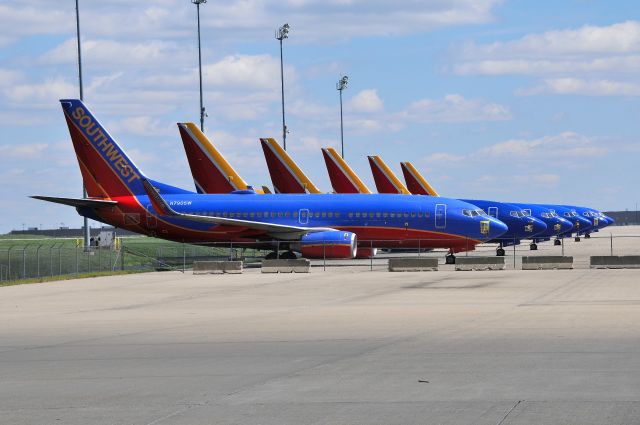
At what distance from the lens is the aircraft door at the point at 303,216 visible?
5731 cm

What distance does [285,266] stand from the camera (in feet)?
163

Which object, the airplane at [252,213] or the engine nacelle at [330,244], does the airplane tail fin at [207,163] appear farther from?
the engine nacelle at [330,244]

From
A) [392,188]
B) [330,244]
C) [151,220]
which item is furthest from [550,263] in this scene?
[392,188]

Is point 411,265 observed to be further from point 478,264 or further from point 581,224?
point 581,224

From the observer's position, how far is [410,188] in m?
95.3

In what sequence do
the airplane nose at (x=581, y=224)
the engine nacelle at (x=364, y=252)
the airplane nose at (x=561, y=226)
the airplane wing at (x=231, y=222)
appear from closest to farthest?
the airplane wing at (x=231, y=222) → the engine nacelle at (x=364, y=252) → the airplane nose at (x=561, y=226) → the airplane nose at (x=581, y=224)

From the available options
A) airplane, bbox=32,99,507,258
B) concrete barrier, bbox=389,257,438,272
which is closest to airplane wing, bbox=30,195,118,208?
airplane, bbox=32,99,507,258

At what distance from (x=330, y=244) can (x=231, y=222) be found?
477cm

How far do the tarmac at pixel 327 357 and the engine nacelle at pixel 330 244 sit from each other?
17.6m

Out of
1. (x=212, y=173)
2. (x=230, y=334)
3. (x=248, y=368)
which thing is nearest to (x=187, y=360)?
(x=248, y=368)

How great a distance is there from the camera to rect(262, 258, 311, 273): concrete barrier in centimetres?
4947

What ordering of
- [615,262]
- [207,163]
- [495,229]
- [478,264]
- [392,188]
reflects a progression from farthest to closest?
[392,188], [207,163], [495,229], [478,264], [615,262]

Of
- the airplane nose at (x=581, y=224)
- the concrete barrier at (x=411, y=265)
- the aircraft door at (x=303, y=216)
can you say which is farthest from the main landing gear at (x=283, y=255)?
the airplane nose at (x=581, y=224)

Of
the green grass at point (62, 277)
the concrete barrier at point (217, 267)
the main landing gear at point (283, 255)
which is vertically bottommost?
the green grass at point (62, 277)
